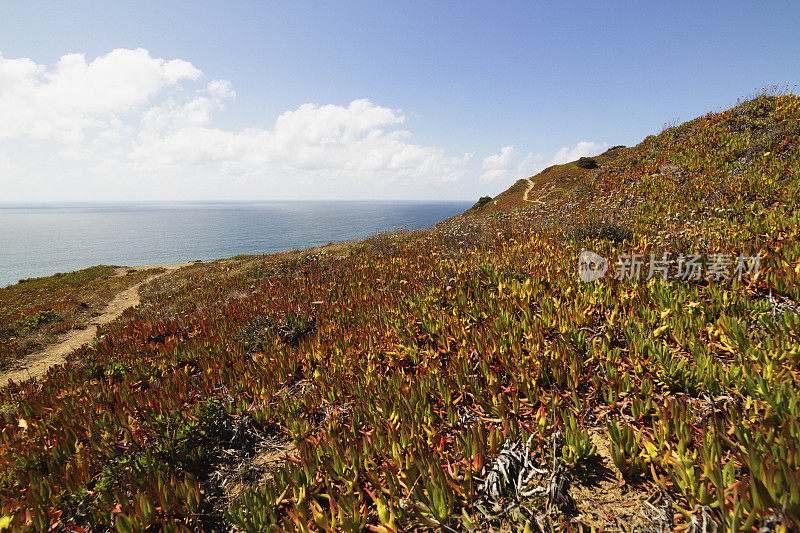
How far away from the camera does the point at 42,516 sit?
270 cm

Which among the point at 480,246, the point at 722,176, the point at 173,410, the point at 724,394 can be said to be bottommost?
the point at 173,410

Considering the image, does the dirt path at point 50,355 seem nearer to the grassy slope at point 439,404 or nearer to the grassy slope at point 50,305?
the grassy slope at point 50,305

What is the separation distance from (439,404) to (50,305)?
26271 mm

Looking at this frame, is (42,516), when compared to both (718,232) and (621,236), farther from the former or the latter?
(718,232)

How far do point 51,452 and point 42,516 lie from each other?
4.67 feet

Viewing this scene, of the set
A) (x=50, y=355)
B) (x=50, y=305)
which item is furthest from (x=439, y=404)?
(x=50, y=305)

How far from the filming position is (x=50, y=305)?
18891 mm

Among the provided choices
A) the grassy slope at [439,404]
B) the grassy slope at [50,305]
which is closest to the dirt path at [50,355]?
the grassy slope at [50,305]

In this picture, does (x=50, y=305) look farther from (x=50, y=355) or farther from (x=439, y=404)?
(x=439, y=404)

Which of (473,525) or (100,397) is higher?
(473,525)

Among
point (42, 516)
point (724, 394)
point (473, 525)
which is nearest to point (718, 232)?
point (724, 394)

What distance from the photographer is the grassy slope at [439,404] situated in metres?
2.31

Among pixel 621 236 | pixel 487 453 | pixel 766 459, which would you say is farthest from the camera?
pixel 621 236

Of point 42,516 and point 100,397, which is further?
point 100,397
